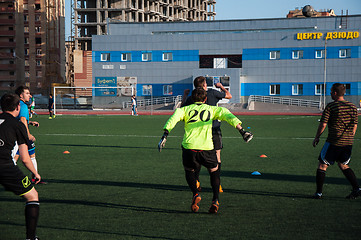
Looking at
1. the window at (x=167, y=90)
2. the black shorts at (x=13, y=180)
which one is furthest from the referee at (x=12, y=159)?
the window at (x=167, y=90)

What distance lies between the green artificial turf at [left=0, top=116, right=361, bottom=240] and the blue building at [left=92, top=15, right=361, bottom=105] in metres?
50.3

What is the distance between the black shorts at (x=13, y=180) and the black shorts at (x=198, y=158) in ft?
8.37

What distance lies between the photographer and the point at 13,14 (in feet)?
368

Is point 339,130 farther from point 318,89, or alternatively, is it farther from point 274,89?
point 274,89

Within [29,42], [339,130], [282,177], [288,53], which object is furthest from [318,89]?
[29,42]

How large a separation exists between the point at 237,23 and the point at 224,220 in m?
66.2

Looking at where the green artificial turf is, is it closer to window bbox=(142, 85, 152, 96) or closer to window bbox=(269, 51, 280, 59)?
window bbox=(269, 51, 280, 59)

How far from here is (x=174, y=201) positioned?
8.17 m

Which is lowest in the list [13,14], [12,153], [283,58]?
[12,153]

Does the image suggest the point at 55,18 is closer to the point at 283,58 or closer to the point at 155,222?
Result: the point at 283,58

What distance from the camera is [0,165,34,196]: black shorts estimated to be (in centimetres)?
539

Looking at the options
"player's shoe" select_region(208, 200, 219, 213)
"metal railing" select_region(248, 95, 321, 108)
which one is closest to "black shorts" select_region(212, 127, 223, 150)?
"player's shoe" select_region(208, 200, 219, 213)

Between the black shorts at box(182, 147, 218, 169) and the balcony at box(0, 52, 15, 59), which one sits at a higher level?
the balcony at box(0, 52, 15, 59)

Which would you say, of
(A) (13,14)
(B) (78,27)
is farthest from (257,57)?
(A) (13,14)
